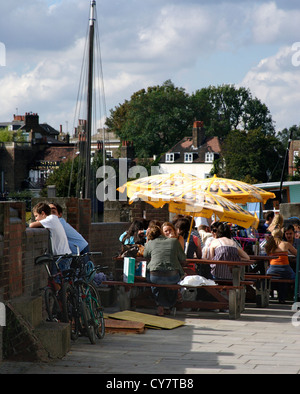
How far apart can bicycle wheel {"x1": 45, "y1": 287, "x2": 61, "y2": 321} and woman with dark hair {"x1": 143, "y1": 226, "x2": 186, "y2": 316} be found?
338 cm

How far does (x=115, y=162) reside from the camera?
9562 cm

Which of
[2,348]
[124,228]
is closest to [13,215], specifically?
[2,348]

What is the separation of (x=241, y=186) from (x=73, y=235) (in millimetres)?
7714

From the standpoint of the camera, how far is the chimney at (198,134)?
98.4 metres

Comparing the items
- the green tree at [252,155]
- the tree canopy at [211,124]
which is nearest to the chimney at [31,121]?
the tree canopy at [211,124]

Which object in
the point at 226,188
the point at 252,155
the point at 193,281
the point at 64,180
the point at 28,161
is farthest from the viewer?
the point at 28,161

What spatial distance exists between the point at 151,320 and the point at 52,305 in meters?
2.46

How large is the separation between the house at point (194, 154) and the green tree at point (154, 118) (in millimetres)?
2851

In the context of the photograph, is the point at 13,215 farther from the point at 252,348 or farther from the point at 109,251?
the point at 109,251

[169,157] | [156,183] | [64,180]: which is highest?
[169,157]

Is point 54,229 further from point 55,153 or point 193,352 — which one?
point 55,153

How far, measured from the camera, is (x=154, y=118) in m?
92.8

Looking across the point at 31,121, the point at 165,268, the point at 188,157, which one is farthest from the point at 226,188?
the point at 31,121

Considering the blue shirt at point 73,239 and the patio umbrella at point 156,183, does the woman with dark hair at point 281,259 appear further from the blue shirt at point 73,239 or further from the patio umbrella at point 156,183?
the blue shirt at point 73,239
